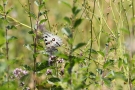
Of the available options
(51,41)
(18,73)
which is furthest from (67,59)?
(18,73)

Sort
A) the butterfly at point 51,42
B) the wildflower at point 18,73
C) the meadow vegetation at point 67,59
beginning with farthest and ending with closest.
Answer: the wildflower at point 18,73 < the butterfly at point 51,42 < the meadow vegetation at point 67,59

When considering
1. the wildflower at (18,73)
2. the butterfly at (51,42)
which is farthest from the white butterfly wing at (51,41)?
the wildflower at (18,73)

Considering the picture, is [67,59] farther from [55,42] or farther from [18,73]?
[18,73]

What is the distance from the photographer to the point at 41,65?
7.05ft

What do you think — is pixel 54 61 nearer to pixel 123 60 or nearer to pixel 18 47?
pixel 123 60

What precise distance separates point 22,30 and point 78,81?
12.4ft

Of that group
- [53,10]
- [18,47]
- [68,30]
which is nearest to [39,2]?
[68,30]

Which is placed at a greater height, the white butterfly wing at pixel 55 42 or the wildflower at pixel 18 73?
the white butterfly wing at pixel 55 42

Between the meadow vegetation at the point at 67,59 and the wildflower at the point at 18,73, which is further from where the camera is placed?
the wildflower at the point at 18,73

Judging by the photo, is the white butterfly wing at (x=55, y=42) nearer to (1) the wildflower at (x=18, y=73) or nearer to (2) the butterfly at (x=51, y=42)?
(2) the butterfly at (x=51, y=42)

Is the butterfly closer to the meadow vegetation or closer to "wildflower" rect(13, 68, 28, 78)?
the meadow vegetation

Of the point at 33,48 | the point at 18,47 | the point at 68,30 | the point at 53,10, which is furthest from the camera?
the point at 53,10

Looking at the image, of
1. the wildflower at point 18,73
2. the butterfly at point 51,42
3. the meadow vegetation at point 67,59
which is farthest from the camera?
the wildflower at point 18,73

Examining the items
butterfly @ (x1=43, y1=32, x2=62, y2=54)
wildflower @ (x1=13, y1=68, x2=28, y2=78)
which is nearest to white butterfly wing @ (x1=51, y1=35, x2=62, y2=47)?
butterfly @ (x1=43, y1=32, x2=62, y2=54)
